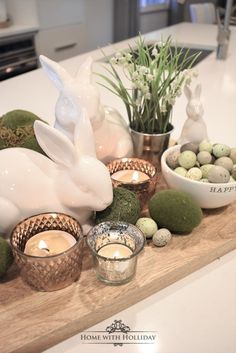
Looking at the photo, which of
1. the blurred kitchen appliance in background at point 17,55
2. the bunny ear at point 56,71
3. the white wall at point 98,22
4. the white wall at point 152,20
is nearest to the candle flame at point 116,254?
the bunny ear at point 56,71

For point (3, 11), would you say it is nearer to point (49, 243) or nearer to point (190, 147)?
point (190, 147)

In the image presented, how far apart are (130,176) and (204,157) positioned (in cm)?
15

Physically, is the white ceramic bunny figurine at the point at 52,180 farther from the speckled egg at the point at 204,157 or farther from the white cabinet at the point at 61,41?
the white cabinet at the point at 61,41

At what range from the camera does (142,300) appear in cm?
56

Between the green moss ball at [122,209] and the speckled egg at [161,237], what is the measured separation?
4 centimetres

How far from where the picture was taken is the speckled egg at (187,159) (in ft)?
2.31

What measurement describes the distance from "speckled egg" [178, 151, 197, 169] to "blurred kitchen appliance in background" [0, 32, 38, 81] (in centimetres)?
207

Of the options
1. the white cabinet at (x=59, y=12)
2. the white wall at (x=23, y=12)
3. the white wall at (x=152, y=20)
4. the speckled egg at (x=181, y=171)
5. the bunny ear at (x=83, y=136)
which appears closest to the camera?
the bunny ear at (x=83, y=136)

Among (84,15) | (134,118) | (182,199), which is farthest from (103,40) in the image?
(182,199)

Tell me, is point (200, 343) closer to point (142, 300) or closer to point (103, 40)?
point (142, 300)

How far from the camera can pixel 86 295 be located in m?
0.54

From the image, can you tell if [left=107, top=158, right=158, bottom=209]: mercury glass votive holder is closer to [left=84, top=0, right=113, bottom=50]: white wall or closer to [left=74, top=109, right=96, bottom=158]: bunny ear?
[left=74, top=109, right=96, bottom=158]: bunny ear

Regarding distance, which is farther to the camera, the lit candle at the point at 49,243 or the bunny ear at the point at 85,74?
the bunny ear at the point at 85,74

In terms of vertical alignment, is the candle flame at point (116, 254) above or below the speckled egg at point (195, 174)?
below
